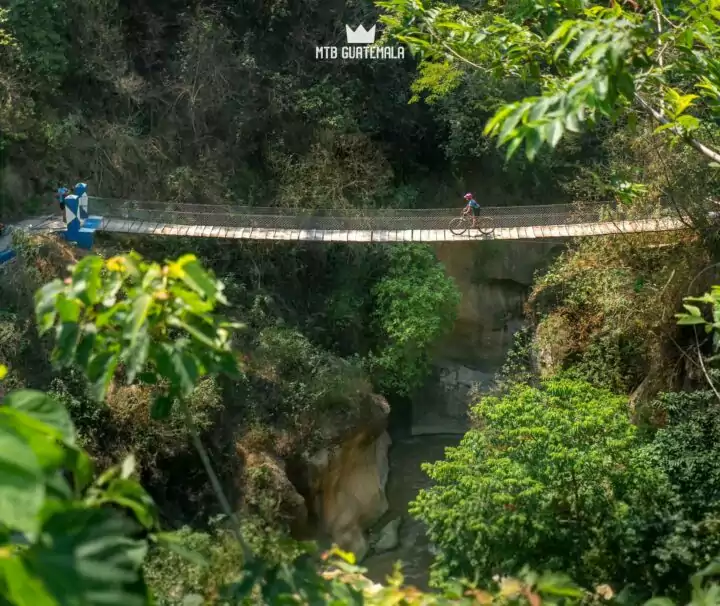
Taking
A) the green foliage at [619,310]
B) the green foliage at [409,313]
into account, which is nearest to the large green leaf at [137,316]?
the green foliage at [619,310]

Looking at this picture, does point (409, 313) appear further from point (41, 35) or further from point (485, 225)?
point (41, 35)

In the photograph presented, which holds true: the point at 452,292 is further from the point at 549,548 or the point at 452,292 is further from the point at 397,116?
the point at 549,548

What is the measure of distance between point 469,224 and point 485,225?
9.7 inches

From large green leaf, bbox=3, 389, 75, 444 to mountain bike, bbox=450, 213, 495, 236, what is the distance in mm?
9864

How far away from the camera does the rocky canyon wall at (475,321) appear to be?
44.9 ft

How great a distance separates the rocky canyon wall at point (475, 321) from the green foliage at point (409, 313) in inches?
51.7

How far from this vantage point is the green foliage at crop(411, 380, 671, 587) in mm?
5973

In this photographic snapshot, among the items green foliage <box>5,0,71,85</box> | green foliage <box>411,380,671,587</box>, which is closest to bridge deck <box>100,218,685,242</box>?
green foliage <box>5,0,71,85</box>

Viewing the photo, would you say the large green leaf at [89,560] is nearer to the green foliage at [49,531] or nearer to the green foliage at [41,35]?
the green foliage at [49,531]

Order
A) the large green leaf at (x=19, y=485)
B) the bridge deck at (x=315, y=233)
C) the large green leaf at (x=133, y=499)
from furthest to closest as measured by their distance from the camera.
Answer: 1. the bridge deck at (x=315, y=233)
2. the large green leaf at (x=133, y=499)
3. the large green leaf at (x=19, y=485)

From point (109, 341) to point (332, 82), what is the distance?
12.6 meters

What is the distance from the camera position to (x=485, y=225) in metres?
10.9

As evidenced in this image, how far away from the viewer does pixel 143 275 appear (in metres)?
1.69

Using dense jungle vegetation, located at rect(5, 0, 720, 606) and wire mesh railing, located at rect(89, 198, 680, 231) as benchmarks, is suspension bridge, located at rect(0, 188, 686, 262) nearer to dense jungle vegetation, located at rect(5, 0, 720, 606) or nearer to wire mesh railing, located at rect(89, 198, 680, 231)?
wire mesh railing, located at rect(89, 198, 680, 231)
